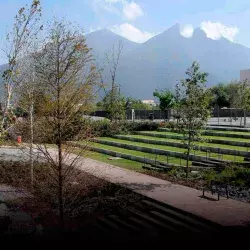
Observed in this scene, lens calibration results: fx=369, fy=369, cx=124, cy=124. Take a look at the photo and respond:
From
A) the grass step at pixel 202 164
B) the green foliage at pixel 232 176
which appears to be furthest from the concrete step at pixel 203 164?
the green foliage at pixel 232 176

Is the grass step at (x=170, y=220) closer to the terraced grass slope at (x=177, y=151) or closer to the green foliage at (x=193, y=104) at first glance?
the terraced grass slope at (x=177, y=151)

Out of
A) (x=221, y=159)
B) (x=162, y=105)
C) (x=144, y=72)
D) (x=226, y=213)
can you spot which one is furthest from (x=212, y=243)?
(x=144, y=72)

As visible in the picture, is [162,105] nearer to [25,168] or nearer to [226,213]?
[25,168]

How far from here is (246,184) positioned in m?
11.9

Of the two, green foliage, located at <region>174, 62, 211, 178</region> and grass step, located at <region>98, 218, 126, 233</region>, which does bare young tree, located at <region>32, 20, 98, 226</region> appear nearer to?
grass step, located at <region>98, 218, 126, 233</region>

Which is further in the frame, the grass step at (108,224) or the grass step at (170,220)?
the grass step at (108,224)

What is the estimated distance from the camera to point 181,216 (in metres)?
8.98

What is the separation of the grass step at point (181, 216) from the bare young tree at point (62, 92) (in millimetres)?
2620

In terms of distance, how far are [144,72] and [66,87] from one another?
409 feet

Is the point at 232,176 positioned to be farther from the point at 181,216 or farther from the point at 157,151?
the point at 157,151

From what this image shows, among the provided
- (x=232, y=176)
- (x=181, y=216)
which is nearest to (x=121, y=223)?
(x=181, y=216)

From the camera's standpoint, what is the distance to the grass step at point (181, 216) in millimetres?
8011

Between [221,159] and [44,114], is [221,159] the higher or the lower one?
the lower one

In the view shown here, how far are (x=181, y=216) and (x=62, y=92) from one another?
162 inches
